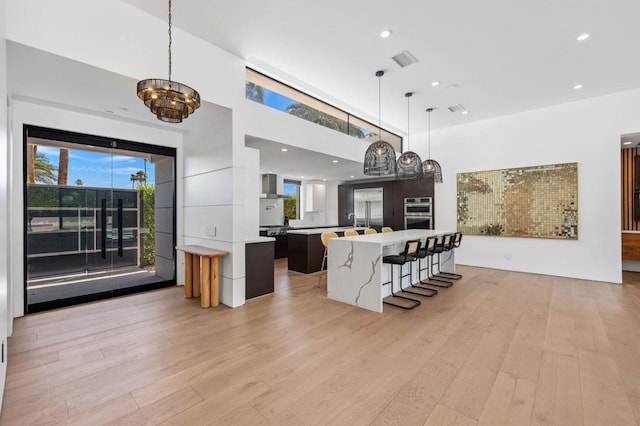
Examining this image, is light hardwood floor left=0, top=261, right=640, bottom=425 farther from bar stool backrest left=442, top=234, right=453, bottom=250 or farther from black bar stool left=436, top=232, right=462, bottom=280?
black bar stool left=436, top=232, right=462, bottom=280

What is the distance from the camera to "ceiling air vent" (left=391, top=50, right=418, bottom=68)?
12.7 feet

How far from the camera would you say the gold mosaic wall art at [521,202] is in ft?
18.1

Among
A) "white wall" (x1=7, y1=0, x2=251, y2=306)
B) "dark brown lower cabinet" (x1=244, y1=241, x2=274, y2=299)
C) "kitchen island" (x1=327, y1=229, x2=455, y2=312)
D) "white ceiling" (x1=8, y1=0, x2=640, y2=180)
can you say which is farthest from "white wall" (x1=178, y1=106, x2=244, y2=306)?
"kitchen island" (x1=327, y1=229, x2=455, y2=312)

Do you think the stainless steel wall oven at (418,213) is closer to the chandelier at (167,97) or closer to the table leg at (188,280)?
the table leg at (188,280)

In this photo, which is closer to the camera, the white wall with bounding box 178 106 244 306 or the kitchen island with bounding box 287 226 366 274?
the white wall with bounding box 178 106 244 306

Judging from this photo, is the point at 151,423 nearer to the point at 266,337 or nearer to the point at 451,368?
the point at 266,337

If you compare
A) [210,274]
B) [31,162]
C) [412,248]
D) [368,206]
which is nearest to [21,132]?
[31,162]

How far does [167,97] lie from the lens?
2.16m

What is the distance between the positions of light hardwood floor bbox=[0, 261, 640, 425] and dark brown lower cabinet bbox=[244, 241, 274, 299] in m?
0.37

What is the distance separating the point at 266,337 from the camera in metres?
2.87

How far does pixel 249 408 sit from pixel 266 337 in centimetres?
103

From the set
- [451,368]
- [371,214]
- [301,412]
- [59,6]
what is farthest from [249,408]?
[371,214]

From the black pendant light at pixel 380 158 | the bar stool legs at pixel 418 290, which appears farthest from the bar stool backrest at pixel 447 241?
the black pendant light at pixel 380 158

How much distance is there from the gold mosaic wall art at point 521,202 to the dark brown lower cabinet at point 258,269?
4.97 meters
